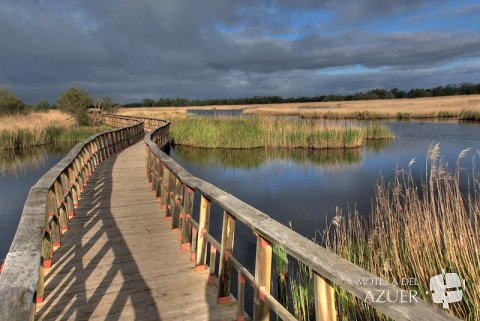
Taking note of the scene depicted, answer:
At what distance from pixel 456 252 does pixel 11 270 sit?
5265 mm

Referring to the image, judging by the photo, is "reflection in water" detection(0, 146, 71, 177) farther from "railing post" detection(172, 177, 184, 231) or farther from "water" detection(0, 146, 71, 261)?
"railing post" detection(172, 177, 184, 231)

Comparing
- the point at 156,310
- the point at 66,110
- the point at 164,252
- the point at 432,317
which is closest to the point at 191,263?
the point at 164,252

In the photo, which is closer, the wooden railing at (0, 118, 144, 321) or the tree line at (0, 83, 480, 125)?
the wooden railing at (0, 118, 144, 321)

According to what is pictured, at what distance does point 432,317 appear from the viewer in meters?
1.34

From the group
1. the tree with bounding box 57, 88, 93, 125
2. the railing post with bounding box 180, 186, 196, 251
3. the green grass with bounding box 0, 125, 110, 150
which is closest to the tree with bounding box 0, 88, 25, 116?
the tree with bounding box 57, 88, 93, 125

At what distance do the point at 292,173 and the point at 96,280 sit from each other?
13.6 m

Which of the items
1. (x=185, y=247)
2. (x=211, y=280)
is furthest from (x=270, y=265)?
(x=185, y=247)

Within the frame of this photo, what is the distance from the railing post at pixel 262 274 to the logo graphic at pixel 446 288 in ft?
7.50

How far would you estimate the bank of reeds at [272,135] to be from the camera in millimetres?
22125

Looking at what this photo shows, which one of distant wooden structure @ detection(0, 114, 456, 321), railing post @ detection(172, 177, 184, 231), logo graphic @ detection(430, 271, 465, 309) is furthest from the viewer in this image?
railing post @ detection(172, 177, 184, 231)

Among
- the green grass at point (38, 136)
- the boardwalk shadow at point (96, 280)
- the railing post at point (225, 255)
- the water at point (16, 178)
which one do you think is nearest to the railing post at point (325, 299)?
the railing post at point (225, 255)

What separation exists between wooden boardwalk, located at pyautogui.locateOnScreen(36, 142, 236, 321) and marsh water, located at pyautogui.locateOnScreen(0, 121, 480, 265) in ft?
10.5

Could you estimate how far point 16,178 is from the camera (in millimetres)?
16703

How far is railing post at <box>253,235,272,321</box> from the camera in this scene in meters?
2.68
